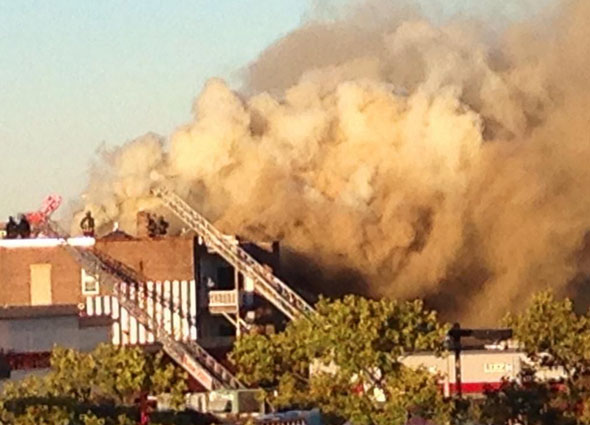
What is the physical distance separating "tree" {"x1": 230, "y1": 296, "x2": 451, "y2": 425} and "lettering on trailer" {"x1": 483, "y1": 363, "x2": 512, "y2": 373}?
24.2ft

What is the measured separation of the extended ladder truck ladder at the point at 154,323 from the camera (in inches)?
2217

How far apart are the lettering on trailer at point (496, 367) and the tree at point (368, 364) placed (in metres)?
7.38

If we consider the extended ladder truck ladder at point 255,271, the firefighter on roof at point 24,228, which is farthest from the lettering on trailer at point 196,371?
the firefighter on roof at point 24,228

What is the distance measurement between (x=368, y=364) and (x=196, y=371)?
48.9ft

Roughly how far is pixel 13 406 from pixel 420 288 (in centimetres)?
3194

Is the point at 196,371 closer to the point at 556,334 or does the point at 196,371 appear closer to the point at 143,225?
the point at 143,225

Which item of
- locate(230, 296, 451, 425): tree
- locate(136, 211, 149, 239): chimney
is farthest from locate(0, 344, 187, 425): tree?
locate(136, 211, 149, 239): chimney

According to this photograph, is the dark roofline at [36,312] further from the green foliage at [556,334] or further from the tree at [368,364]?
the green foliage at [556,334]

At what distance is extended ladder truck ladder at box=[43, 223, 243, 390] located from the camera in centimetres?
5631

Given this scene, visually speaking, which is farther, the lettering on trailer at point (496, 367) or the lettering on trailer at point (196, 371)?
the lettering on trailer at point (196, 371)

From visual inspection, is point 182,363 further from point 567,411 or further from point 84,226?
point 567,411

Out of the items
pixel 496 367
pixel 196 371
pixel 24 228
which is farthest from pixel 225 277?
pixel 496 367

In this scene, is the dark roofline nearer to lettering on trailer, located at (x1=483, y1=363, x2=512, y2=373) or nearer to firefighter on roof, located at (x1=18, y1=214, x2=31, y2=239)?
firefighter on roof, located at (x1=18, y1=214, x2=31, y2=239)

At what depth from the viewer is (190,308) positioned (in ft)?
208
